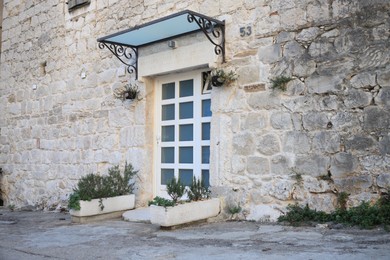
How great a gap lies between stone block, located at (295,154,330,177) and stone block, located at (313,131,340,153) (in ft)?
0.26

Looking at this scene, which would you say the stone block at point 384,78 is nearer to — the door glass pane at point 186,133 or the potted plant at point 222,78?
the potted plant at point 222,78

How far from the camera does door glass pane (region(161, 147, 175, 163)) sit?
5.86 m

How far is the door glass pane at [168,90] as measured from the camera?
19.4 feet

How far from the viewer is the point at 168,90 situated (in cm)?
599

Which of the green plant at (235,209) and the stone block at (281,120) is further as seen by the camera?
the green plant at (235,209)

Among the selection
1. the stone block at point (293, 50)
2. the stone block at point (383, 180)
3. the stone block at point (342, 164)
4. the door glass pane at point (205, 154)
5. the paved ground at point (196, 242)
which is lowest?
the paved ground at point (196, 242)

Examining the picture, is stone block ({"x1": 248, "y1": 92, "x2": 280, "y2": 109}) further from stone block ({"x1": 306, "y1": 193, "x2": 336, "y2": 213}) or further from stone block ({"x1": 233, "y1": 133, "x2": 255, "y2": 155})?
stone block ({"x1": 306, "y1": 193, "x2": 336, "y2": 213})

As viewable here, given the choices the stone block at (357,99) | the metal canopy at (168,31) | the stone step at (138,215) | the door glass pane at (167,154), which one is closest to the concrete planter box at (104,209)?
the stone step at (138,215)

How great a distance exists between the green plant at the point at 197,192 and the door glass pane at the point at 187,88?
4.33 ft

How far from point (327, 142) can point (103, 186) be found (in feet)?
9.31

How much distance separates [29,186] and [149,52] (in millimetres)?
3584

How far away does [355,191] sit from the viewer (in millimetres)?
4133

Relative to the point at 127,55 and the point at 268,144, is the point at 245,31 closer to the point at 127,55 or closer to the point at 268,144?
the point at 268,144

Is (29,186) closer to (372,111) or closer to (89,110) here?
(89,110)
